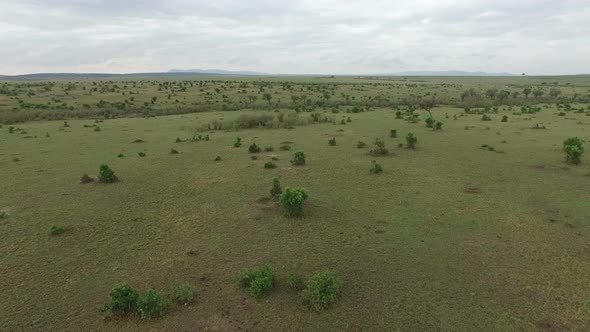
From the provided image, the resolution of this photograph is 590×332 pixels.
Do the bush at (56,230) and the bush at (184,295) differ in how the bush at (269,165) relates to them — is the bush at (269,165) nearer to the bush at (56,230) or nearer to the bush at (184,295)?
the bush at (56,230)

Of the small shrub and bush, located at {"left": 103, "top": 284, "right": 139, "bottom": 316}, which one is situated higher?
the small shrub

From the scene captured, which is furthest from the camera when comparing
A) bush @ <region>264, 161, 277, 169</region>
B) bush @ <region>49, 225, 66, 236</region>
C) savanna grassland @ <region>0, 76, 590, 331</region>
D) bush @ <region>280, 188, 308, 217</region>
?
bush @ <region>264, 161, 277, 169</region>

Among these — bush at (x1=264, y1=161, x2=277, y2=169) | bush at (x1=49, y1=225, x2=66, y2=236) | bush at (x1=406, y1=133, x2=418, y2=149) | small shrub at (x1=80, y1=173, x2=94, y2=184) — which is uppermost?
bush at (x1=406, y1=133, x2=418, y2=149)

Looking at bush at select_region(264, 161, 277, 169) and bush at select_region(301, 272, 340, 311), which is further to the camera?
bush at select_region(264, 161, 277, 169)

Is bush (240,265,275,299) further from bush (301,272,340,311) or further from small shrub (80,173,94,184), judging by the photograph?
small shrub (80,173,94,184)

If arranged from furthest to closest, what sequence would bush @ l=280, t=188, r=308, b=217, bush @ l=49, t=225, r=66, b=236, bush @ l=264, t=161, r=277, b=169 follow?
1. bush @ l=264, t=161, r=277, b=169
2. bush @ l=280, t=188, r=308, b=217
3. bush @ l=49, t=225, r=66, b=236

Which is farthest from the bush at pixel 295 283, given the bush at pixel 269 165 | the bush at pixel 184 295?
the bush at pixel 269 165

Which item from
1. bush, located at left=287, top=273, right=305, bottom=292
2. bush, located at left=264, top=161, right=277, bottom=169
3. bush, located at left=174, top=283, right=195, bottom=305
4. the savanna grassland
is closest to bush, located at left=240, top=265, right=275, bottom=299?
the savanna grassland
